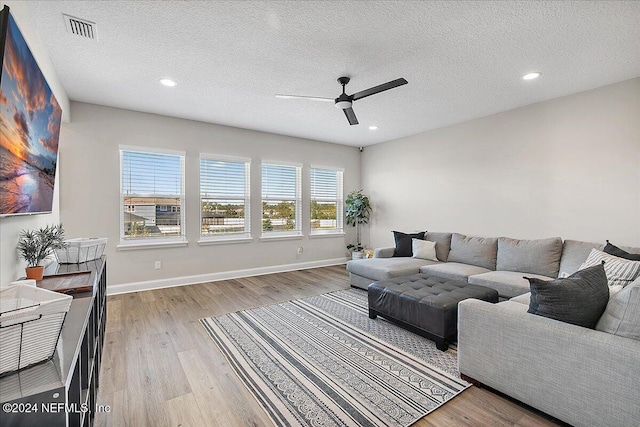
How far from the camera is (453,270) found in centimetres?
399

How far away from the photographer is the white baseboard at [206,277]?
4324mm

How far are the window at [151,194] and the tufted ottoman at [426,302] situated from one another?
10.9ft

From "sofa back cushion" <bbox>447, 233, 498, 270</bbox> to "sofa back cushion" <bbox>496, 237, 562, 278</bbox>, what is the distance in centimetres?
14

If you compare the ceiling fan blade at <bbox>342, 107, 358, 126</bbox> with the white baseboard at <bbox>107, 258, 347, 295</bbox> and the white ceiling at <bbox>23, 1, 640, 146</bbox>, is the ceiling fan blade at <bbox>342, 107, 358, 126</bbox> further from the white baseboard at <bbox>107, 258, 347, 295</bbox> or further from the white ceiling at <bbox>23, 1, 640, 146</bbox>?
the white baseboard at <bbox>107, 258, 347, 295</bbox>

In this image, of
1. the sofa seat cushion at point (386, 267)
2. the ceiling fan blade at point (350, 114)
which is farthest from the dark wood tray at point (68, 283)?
the sofa seat cushion at point (386, 267)

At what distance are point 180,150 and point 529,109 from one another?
17.0 feet

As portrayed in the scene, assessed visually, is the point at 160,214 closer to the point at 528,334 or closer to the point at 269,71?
the point at 269,71

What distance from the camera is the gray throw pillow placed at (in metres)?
1.57

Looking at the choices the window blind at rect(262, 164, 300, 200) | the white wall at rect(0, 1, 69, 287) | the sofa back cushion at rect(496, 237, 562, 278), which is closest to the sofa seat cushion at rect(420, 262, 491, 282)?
the sofa back cushion at rect(496, 237, 562, 278)

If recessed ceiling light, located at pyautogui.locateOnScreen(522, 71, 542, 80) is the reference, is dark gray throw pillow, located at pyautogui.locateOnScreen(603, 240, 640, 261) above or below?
below

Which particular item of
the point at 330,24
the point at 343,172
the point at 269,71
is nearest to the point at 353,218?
the point at 343,172

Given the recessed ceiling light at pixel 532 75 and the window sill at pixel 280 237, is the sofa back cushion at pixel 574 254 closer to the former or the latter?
the recessed ceiling light at pixel 532 75

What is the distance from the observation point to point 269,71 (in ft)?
10.2

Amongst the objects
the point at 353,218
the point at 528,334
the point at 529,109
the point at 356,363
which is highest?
the point at 529,109
